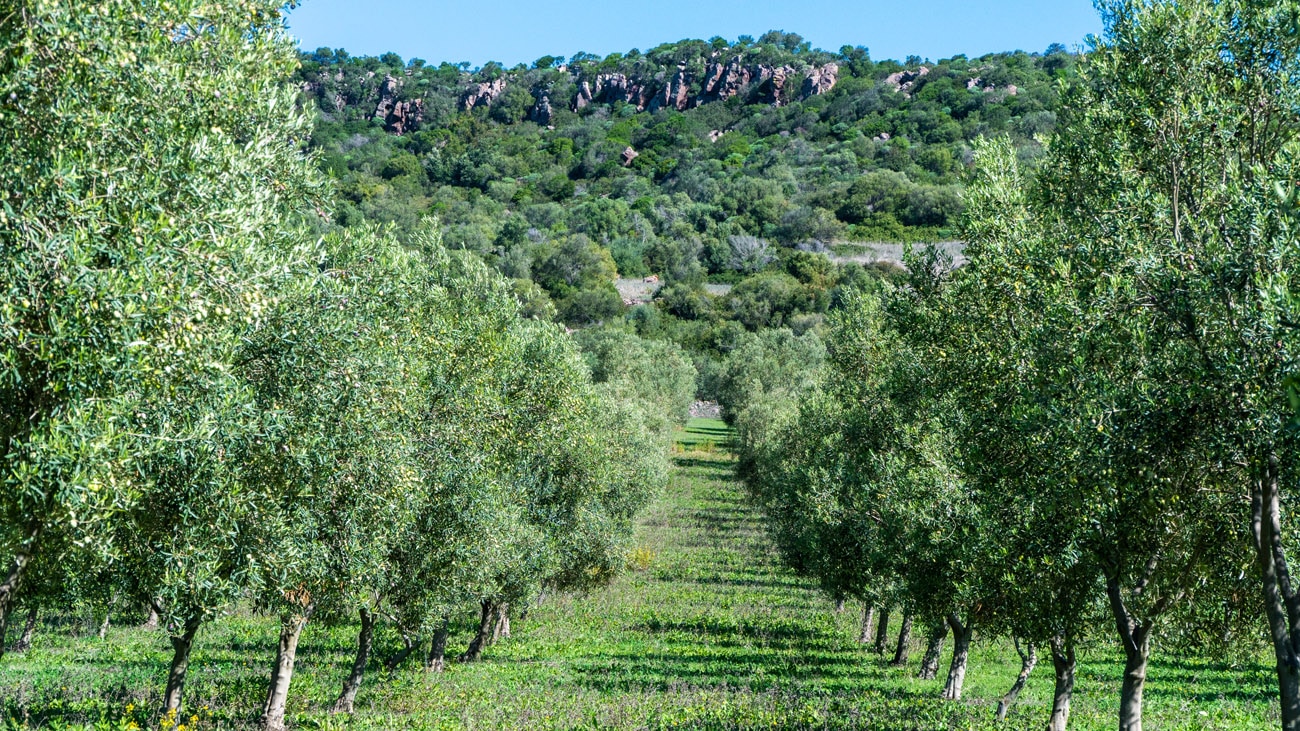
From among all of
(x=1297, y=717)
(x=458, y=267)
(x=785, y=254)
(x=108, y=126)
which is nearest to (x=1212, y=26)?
(x=1297, y=717)

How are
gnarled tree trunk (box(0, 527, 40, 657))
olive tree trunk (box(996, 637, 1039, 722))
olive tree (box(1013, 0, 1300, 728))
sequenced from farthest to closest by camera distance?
olive tree trunk (box(996, 637, 1039, 722))
gnarled tree trunk (box(0, 527, 40, 657))
olive tree (box(1013, 0, 1300, 728))

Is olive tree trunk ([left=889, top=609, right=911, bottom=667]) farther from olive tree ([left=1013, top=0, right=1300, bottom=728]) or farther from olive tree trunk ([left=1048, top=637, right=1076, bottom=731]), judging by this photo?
olive tree ([left=1013, top=0, right=1300, bottom=728])

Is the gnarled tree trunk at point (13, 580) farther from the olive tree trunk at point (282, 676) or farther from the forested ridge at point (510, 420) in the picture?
the olive tree trunk at point (282, 676)

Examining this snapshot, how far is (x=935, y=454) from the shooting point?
2705cm

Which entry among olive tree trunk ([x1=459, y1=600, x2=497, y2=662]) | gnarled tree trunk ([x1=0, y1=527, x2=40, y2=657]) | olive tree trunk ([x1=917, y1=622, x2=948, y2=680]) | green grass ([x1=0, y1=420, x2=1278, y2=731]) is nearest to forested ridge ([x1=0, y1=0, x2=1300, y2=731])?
gnarled tree trunk ([x1=0, y1=527, x2=40, y2=657])

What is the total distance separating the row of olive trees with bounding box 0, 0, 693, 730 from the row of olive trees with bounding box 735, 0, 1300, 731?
38.7 ft

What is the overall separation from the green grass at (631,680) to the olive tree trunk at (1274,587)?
36.7ft

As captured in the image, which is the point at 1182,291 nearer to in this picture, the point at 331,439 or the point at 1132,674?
the point at 1132,674

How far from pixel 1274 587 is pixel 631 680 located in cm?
2285

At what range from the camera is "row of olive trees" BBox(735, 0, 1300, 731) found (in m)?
11.4

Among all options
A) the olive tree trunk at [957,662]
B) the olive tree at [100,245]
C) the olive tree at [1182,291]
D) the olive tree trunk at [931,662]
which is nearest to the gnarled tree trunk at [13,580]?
the olive tree at [100,245]

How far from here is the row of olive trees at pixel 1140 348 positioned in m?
11.4

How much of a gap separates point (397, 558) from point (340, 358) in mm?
9344

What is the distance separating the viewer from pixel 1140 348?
1241cm
